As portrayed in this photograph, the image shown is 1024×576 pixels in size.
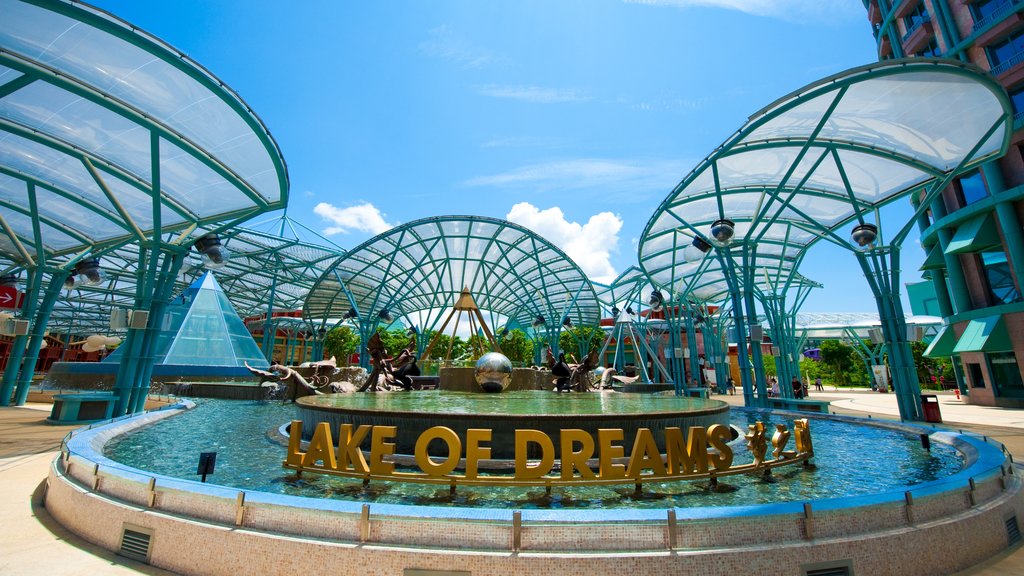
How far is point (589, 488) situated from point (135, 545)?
19.8 ft

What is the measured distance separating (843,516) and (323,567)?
5315mm

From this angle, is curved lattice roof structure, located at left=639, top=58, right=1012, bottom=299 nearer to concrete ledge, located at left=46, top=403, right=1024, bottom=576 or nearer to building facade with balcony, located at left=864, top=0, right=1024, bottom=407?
building facade with balcony, located at left=864, top=0, right=1024, bottom=407

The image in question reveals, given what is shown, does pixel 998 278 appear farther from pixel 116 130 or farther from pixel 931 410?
pixel 116 130

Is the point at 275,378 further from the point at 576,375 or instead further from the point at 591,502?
the point at 591,502

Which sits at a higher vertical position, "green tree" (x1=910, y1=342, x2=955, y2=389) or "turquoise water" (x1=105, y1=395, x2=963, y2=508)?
"green tree" (x1=910, y1=342, x2=955, y2=389)

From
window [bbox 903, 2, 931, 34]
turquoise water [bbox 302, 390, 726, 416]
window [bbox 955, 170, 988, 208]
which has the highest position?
window [bbox 903, 2, 931, 34]

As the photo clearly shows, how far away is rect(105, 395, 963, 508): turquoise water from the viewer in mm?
6480

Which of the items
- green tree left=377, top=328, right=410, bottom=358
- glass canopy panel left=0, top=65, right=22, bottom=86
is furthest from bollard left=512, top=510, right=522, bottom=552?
green tree left=377, top=328, right=410, bottom=358

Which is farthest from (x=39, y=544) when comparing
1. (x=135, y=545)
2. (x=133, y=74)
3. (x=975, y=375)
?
(x=975, y=375)

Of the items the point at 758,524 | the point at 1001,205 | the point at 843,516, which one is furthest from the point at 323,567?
the point at 1001,205

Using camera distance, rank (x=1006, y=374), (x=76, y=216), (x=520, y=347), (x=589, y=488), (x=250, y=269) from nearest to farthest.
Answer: (x=589, y=488) → (x=76, y=216) → (x=1006, y=374) → (x=250, y=269) → (x=520, y=347)

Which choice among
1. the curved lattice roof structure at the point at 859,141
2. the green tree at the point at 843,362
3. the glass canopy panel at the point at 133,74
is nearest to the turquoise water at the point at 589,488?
the glass canopy panel at the point at 133,74

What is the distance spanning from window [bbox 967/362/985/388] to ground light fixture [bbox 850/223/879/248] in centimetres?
2233

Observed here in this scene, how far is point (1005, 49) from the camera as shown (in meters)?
26.2
